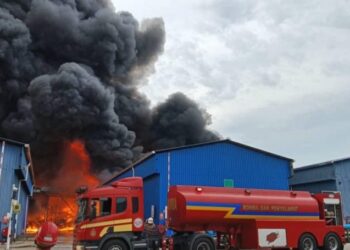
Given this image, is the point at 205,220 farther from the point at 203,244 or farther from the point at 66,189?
the point at 66,189

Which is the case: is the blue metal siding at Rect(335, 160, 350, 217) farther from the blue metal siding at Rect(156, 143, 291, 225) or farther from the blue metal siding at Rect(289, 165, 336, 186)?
the blue metal siding at Rect(156, 143, 291, 225)

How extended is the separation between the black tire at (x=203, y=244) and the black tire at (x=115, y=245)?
2.26 meters

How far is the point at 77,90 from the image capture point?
3812 cm

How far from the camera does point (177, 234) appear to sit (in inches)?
555

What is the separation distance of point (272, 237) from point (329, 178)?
723 inches

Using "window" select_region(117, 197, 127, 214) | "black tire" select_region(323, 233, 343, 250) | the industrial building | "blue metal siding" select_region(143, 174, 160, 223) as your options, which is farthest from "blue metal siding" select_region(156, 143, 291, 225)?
"black tire" select_region(323, 233, 343, 250)

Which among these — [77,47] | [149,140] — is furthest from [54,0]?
[149,140]

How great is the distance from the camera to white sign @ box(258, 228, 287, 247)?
47.8ft

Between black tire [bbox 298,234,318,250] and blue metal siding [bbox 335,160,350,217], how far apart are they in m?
16.5

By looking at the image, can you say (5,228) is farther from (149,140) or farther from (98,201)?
(149,140)

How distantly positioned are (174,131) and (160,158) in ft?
75.7

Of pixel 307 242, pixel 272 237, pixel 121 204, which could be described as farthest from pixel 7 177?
pixel 307 242

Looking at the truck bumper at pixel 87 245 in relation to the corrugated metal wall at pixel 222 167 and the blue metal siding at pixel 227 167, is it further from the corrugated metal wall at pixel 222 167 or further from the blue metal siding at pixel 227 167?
the blue metal siding at pixel 227 167

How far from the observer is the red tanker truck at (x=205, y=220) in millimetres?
13438
